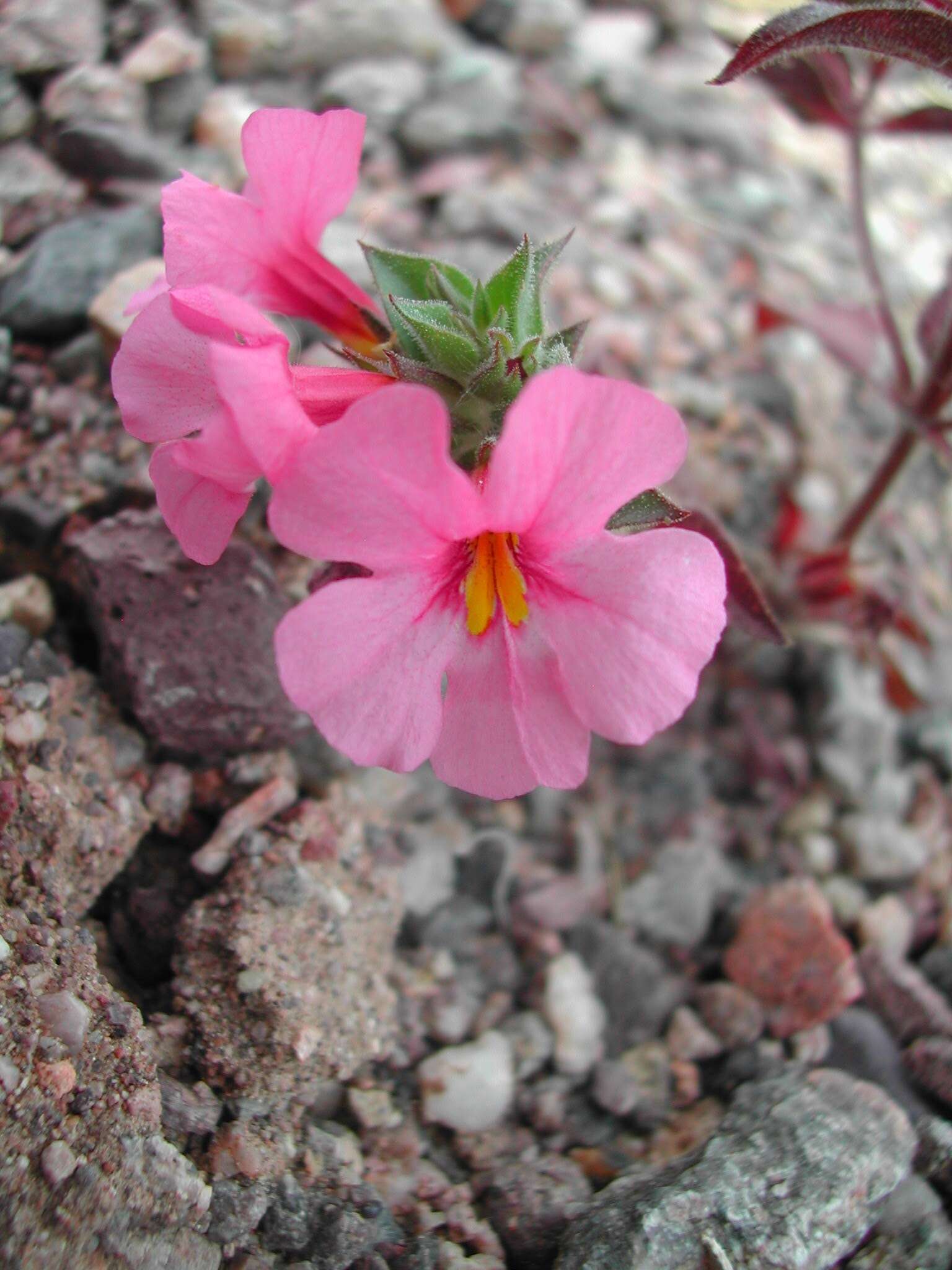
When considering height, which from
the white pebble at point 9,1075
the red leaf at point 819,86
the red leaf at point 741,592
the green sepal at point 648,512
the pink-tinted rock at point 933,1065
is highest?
the red leaf at point 819,86

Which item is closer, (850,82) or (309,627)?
(309,627)

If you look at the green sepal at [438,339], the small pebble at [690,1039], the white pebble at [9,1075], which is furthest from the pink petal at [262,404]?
the small pebble at [690,1039]

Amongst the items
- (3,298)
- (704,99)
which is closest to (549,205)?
(704,99)

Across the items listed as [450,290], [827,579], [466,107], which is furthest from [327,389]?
[466,107]

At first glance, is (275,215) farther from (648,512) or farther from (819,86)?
(819,86)

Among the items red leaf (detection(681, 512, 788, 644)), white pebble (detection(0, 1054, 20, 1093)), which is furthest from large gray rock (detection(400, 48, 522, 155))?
white pebble (detection(0, 1054, 20, 1093))

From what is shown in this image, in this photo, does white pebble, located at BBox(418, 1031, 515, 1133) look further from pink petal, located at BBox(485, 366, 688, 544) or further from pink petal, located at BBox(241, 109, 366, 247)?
pink petal, located at BBox(241, 109, 366, 247)

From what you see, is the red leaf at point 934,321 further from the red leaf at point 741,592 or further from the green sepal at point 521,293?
the green sepal at point 521,293

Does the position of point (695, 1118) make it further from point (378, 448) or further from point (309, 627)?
point (378, 448)
